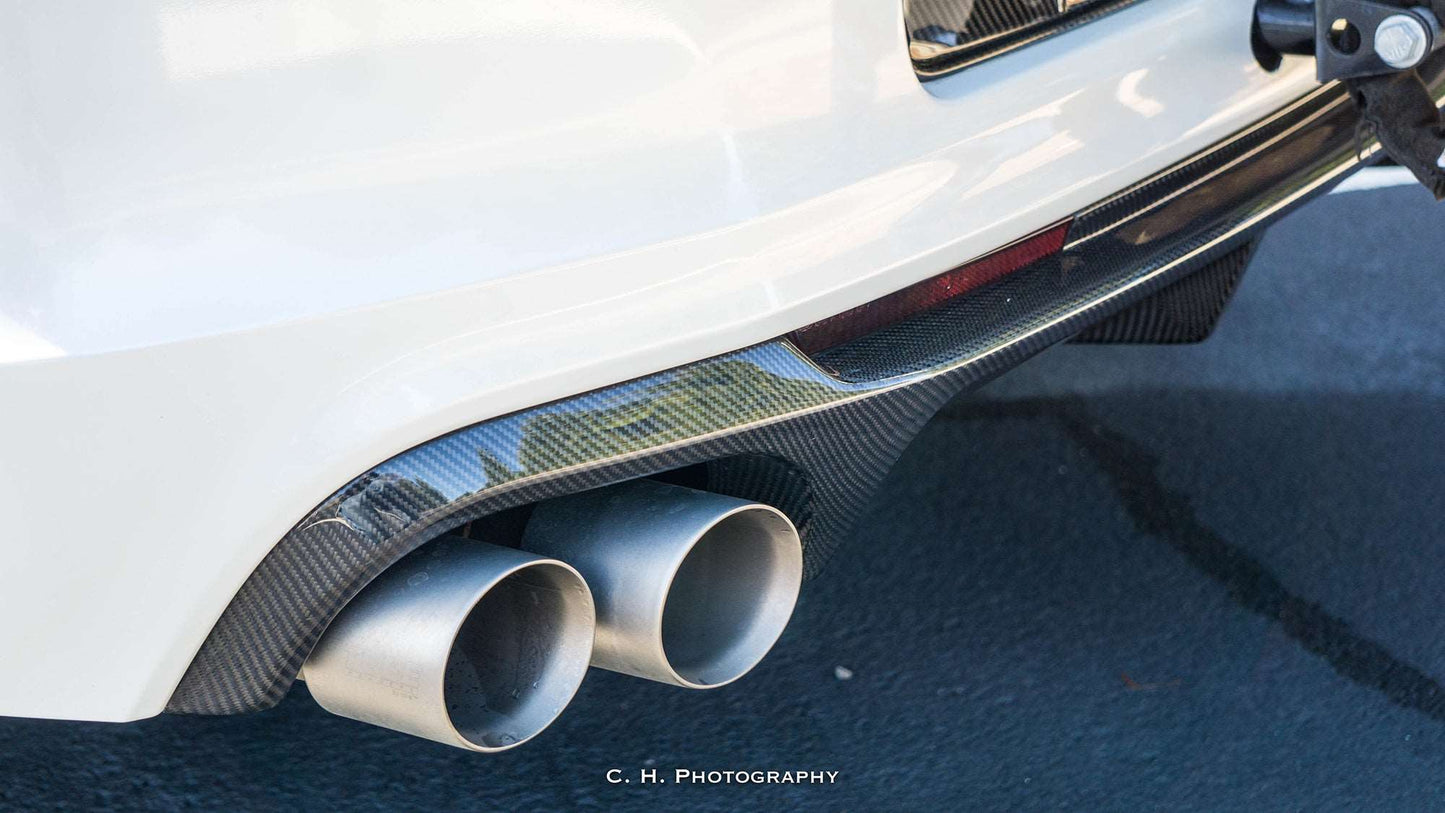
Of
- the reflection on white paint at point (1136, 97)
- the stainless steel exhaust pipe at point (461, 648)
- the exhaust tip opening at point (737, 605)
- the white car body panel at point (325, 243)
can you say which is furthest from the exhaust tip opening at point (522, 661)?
the reflection on white paint at point (1136, 97)

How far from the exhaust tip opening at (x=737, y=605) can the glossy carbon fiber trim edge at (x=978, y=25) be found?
1.63ft

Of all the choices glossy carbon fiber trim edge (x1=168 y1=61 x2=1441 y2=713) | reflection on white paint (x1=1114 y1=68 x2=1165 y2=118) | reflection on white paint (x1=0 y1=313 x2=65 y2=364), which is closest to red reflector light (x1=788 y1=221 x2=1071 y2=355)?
glossy carbon fiber trim edge (x1=168 y1=61 x2=1441 y2=713)

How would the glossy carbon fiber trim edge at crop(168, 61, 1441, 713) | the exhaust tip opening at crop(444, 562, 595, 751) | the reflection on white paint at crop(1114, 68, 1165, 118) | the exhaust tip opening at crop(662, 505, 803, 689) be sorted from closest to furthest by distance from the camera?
the glossy carbon fiber trim edge at crop(168, 61, 1441, 713) → the exhaust tip opening at crop(444, 562, 595, 751) → the exhaust tip opening at crop(662, 505, 803, 689) → the reflection on white paint at crop(1114, 68, 1165, 118)

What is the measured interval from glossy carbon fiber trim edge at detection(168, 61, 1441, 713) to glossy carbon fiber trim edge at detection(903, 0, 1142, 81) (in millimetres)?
202

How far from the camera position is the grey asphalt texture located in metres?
1.93

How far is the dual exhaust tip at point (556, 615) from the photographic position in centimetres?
134

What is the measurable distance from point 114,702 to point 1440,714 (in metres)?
1.69

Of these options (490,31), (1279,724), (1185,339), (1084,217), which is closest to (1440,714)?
(1279,724)

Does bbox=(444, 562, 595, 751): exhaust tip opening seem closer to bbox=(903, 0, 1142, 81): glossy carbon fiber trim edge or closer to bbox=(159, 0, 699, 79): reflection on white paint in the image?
bbox=(159, 0, 699, 79): reflection on white paint

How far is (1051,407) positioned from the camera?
9.58ft

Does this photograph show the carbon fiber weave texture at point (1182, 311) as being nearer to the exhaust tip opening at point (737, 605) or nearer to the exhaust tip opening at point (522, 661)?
the exhaust tip opening at point (737, 605)

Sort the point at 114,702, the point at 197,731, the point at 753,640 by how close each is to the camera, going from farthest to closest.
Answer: the point at 197,731, the point at 753,640, the point at 114,702

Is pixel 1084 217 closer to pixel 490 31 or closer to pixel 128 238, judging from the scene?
pixel 490 31

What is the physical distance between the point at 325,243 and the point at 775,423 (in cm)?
44
